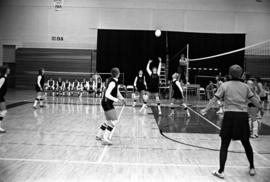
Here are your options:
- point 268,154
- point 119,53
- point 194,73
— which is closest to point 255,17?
point 194,73

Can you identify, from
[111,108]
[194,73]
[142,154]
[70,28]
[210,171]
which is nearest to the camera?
[210,171]

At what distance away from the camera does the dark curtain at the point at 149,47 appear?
20984mm

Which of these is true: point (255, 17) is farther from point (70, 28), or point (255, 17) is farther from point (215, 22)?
point (70, 28)

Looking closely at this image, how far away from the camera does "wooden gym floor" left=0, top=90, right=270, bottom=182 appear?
4629mm

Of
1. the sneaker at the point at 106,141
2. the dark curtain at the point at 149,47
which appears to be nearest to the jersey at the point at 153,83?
the sneaker at the point at 106,141

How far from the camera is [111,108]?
6.65m

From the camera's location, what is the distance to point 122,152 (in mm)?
6051

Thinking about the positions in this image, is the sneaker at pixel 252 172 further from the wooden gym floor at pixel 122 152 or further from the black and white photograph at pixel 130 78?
the black and white photograph at pixel 130 78

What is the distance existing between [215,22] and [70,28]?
10.5 metres

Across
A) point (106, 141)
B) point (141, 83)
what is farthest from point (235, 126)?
point (141, 83)

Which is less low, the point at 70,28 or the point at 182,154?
the point at 70,28

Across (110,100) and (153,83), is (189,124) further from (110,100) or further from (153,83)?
(110,100)

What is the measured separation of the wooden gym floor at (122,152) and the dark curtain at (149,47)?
11417 mm

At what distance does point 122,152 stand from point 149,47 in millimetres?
15968
